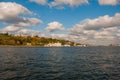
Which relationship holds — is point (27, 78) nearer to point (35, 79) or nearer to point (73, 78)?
point (35, 79)

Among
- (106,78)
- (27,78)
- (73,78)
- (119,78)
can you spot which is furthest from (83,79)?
(27,78)

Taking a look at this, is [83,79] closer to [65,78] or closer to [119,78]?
[65,78]

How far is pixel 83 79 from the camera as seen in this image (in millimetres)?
43188

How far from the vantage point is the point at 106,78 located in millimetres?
44000

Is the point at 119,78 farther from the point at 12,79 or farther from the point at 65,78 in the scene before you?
the point at 12,79

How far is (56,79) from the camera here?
1702 inches

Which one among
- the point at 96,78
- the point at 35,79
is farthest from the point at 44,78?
the point at 96,78

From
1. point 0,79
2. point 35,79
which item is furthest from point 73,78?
point 0,79

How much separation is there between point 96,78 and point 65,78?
7.03 meters

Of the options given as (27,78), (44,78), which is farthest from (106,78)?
(27,78)

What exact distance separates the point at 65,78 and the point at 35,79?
682 centimetres

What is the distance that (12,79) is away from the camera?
42.8m

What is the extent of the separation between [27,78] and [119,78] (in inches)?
822

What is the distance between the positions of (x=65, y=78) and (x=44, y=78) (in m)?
4.82
